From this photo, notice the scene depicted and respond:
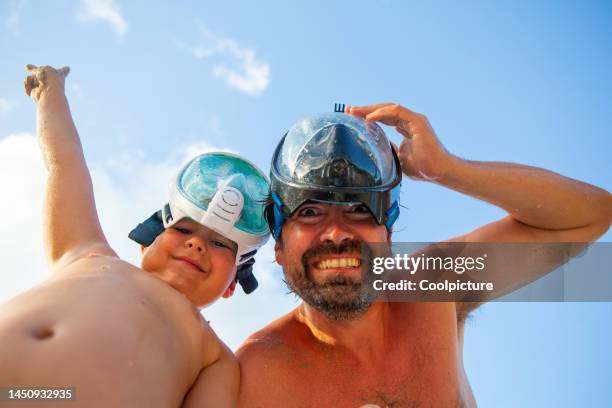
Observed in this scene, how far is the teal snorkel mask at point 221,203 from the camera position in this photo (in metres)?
4.69

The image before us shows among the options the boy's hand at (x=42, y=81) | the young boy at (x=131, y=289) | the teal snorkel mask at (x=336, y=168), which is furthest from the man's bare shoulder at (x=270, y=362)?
the boy's hand at (x=42, y=81)

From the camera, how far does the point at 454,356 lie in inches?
159

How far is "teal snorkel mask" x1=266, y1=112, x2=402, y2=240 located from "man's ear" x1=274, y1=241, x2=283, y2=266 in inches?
2.3

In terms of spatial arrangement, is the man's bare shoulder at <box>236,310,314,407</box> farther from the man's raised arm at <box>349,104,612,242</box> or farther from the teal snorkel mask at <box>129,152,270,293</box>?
the man's raised arm at <box>349,104,612,242</box>

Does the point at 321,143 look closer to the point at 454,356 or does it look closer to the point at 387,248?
the point at 387,248

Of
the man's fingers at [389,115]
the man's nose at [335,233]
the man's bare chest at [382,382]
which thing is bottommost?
the man's bare chest at [382,382]

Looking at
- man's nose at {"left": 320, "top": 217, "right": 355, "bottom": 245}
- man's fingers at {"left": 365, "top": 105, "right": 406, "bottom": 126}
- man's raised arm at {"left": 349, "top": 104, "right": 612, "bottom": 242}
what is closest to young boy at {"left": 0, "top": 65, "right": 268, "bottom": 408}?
man's nose at {"left": 320, "top": 217, "right": 355, "bottom": 245}

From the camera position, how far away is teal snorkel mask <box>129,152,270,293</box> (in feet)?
15.4

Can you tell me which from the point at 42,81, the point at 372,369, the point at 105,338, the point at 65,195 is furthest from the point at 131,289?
the point at 42,81

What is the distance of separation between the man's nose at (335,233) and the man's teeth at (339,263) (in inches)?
4.6

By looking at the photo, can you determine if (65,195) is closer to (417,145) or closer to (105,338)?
Answer: (105,338)

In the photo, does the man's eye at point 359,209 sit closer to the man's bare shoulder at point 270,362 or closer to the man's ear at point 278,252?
the man's ear at point 278,252

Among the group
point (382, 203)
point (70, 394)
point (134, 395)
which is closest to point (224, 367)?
point (134, 395)

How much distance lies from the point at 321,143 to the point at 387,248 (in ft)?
2.80
